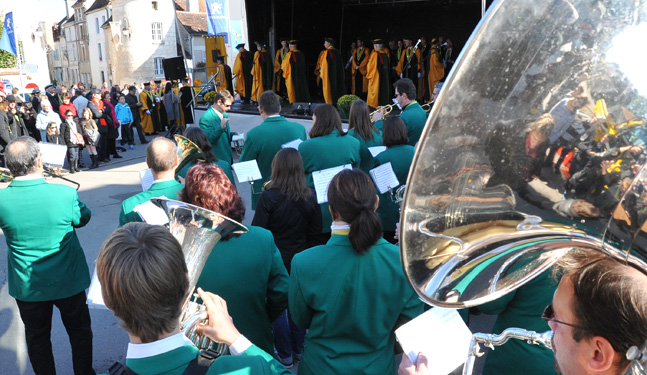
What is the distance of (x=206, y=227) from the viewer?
5.61 feet

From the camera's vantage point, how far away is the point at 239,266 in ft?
6.77

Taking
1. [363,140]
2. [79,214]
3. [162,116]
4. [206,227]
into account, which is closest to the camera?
[206,227]

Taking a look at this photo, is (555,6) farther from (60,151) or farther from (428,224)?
(60,151)

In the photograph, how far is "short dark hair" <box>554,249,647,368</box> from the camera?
905mm

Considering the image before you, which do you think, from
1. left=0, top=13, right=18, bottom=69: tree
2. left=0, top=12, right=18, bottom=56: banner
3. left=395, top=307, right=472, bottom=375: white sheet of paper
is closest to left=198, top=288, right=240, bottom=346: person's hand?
left=395, top=307, right=472, bottom=375: white sheet of paper

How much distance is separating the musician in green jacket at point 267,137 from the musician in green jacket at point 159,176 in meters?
1.62

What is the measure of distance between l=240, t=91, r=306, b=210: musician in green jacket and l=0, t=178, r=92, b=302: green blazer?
177cm

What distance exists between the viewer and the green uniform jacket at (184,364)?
1.16 metres

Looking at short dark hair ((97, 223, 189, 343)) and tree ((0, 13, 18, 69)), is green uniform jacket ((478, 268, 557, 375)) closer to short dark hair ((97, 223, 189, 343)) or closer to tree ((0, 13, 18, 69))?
short dark hair ((97, 223, 189, 343))

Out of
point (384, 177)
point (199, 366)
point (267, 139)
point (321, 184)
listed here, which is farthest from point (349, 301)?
point (267, 139)

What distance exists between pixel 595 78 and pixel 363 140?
3586 mm

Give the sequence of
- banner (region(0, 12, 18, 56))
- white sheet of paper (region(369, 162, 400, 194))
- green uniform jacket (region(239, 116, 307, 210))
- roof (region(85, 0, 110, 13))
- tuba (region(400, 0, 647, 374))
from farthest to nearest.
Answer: roof (region(85, 0, 110, 13)) → banner (region(0, 12, 18, 56)) → green uniform jacket (region(239, 116, 307, 210)) → white sheet of paper (region(369, 162, 400, 194)) → tuba (region(400, 0, 647, 374))

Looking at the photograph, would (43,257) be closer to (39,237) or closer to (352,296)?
(39,237)

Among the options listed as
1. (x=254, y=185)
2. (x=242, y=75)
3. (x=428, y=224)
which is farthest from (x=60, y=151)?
(x=242, y=75)
